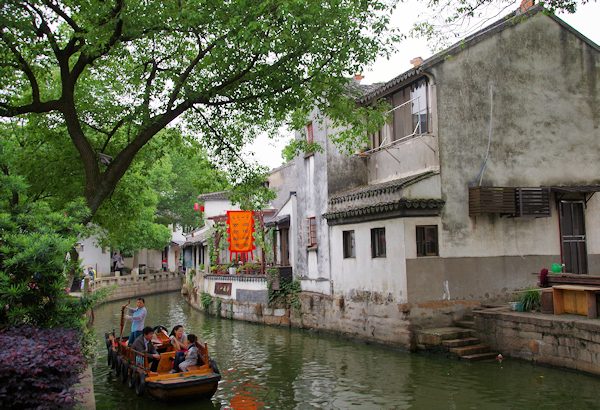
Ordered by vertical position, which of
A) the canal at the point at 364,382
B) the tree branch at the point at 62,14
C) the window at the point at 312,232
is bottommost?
the canal at the point at 364,382

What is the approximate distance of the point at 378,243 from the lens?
659 inches

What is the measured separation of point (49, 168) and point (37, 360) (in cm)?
1124

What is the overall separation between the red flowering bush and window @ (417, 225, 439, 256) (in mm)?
10382

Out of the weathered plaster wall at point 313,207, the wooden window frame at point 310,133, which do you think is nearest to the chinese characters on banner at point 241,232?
the weathered plaster wall at point 313,207

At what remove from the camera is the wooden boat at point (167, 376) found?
35.6ft

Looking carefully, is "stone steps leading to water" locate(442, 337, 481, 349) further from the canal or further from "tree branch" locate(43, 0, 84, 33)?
"tree branch" locate(43, 0, 84, 33)

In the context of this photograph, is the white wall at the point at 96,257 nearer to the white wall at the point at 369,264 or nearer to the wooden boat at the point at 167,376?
the white wall at the point at 369,264

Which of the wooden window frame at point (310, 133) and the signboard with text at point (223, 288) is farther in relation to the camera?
the signboard with text at point (223, 288)

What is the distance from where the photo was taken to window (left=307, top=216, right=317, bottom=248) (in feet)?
68.3

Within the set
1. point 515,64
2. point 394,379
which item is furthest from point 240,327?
point 515,64

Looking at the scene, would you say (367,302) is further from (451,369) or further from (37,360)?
(37,360)

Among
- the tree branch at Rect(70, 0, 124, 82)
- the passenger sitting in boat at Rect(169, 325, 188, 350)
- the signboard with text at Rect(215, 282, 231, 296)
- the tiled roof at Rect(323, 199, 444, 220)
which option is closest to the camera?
the tree branch at Rect(70, 0, 124, 82)

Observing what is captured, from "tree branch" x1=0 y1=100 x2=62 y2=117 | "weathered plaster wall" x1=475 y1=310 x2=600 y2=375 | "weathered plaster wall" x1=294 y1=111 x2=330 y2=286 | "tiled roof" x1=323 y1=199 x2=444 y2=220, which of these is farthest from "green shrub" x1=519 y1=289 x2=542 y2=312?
"tree branch" x1=0 y1=100 x2=62 y2=117

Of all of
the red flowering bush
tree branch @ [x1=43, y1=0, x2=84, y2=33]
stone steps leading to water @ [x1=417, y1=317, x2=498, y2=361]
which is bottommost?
stone steps leading to water @ [x1=417, y1=317, x2=498, y2=361]
